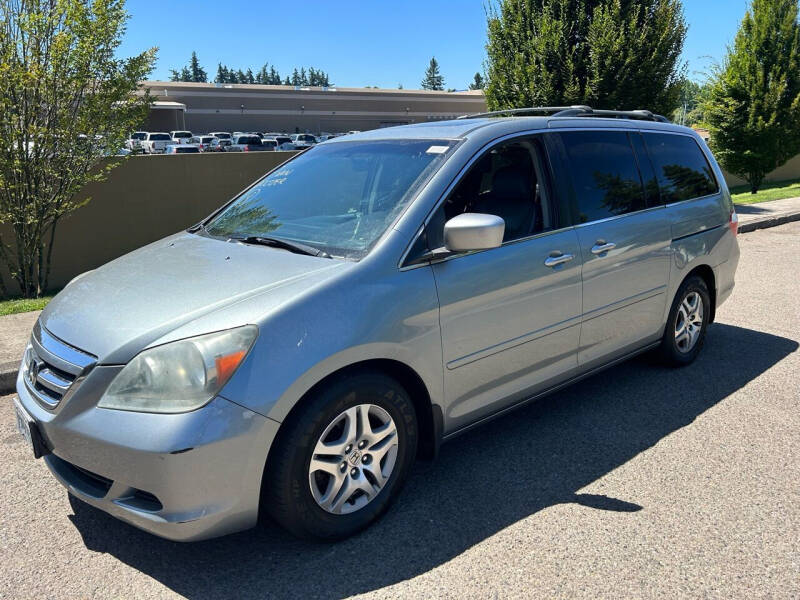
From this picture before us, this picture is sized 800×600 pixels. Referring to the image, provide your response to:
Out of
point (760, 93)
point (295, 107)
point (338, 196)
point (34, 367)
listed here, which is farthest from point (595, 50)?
point (295, 107)

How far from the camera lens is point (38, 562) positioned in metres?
2.91

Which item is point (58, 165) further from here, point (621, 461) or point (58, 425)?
point (621, 461)

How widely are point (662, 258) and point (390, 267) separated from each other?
232cm

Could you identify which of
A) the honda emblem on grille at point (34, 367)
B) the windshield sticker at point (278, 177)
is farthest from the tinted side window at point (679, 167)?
the honda emblem on grille at point (34, 367)

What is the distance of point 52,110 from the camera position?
7.71m

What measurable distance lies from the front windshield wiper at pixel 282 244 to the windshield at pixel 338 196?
0.04 meters

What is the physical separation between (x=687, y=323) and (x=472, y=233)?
268 cm

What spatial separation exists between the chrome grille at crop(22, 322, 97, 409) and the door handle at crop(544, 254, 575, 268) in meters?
2.26

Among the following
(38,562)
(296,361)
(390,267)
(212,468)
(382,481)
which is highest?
(390,267)

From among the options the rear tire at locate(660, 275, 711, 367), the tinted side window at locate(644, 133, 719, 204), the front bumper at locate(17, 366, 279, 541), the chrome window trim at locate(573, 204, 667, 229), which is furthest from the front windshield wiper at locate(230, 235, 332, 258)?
the rear tire at locate(660, 275, 711, 367)

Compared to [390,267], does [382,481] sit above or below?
below

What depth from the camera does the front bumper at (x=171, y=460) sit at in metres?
2.48

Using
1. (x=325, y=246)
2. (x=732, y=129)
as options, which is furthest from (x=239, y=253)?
(x=732, y=129)

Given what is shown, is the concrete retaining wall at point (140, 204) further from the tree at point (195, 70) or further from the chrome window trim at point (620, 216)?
the tree at point (195, 70)
